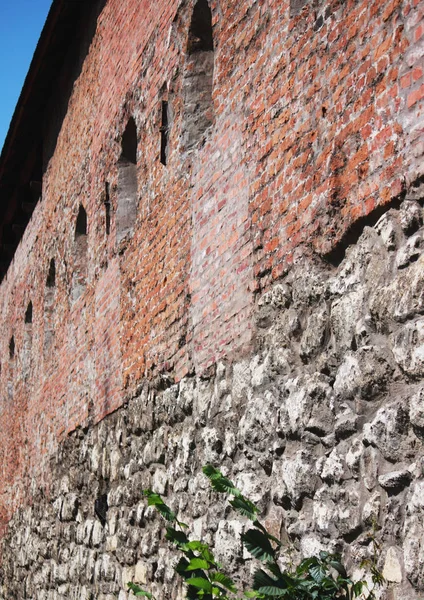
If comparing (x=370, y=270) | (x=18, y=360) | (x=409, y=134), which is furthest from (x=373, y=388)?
(x=18, y=360)

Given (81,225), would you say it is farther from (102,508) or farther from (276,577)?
(276,577)

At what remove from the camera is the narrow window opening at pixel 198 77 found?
20.8 ft

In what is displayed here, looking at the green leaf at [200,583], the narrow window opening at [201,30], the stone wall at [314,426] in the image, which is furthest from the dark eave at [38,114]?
the green leaf at [200,583]

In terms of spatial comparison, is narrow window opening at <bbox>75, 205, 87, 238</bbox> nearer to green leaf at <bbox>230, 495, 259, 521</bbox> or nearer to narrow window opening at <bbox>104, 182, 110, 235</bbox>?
narrow window opening at <bbox>104, 182, 110, 235</bbox>

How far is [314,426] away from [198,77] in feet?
10.8

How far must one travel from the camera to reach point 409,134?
357cm

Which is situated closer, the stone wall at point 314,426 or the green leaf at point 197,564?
the stone wall at point 314,426

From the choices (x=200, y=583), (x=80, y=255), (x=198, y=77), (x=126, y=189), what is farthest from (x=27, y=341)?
(x=200, y=583)

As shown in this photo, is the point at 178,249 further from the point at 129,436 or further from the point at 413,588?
the point at 413,588

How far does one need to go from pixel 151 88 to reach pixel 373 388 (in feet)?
14.4

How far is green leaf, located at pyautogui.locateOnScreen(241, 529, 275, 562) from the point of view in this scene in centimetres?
394

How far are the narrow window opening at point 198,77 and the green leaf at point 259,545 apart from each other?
318cm

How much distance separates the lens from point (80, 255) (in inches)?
394

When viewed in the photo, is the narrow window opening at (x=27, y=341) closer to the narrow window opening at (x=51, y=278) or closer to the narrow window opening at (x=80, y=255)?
the narrow window opening at (x=51, y=278)
